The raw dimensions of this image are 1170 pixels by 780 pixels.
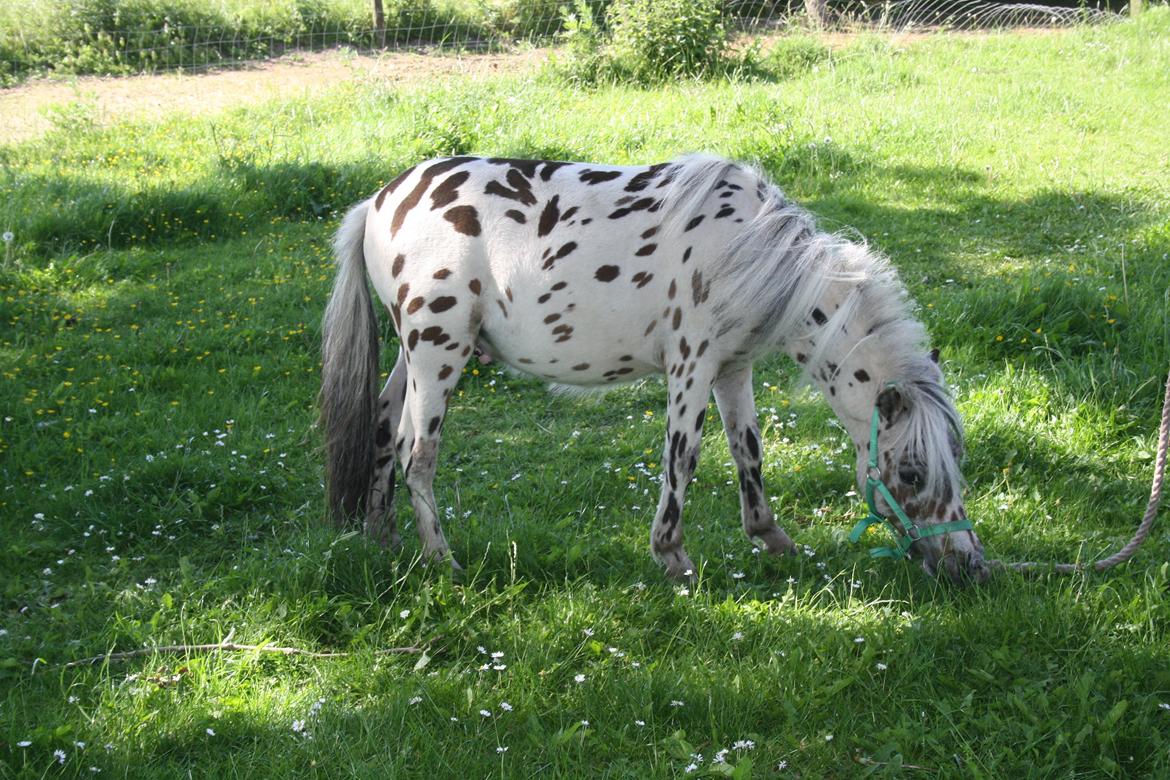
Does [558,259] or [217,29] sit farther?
[217,29]

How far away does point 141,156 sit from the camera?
31.1 feet

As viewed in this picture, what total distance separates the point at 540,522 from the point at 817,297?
1.67m

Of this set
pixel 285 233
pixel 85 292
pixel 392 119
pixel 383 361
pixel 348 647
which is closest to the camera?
pixel 348 647

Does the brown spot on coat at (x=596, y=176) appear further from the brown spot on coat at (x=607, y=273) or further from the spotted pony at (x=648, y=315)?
the brown spot on coat at (x=607, y=273)

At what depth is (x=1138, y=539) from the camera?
12.5 feet

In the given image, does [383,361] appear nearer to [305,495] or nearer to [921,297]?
[305,495]

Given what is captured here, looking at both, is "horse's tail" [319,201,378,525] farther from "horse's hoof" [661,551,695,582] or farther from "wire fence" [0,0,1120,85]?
"wire fence" [0,0,1120,85]

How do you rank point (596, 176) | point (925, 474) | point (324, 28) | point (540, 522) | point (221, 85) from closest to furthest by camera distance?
point (925, 474), point (596, 176), point (540, 522), point (221, 85), point (324, 28)

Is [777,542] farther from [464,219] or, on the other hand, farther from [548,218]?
[464,219]

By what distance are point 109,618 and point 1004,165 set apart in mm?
8749

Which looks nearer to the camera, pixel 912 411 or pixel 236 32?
pixel 912 411

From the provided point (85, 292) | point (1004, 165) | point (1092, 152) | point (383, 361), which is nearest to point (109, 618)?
point (383, 361)

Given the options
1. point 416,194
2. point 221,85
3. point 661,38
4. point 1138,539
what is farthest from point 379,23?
point 1138,539

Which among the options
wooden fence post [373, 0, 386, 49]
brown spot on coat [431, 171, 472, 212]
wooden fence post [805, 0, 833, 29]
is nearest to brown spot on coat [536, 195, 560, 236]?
brown spot on coat [431, 171, 472, 212]
